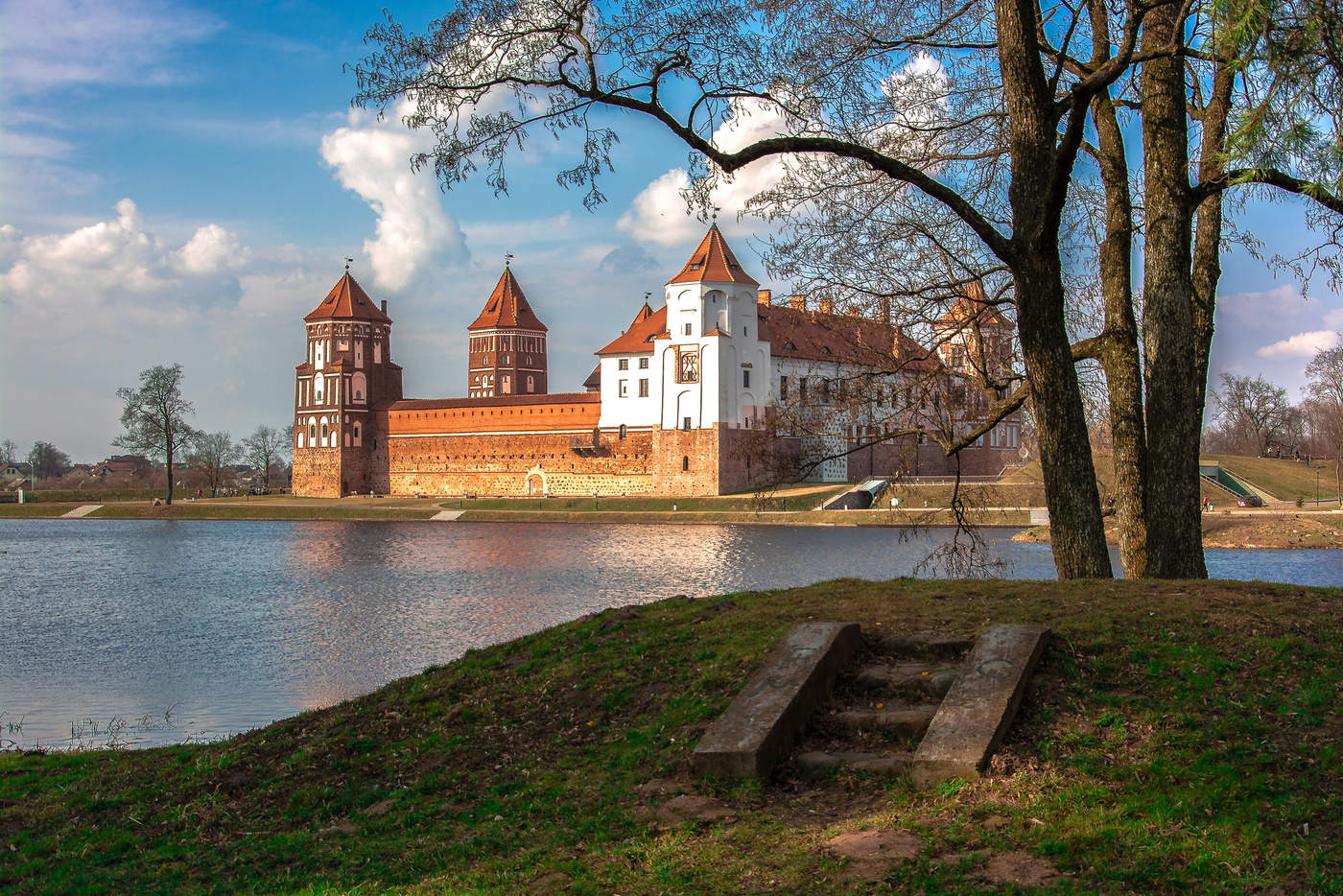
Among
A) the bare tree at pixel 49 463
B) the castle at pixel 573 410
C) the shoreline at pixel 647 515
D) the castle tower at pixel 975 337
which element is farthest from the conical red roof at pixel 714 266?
the bare tree at pixel 49 463

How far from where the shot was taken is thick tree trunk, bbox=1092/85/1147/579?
26.3 ft

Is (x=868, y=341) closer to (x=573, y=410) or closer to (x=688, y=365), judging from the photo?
(x=688, y=365)

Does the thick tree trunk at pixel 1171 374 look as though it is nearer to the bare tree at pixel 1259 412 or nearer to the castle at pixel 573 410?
the castle at pixel 573 410

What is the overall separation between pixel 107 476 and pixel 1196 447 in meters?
119

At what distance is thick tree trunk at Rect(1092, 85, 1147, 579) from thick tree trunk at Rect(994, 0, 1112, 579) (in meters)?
0.44

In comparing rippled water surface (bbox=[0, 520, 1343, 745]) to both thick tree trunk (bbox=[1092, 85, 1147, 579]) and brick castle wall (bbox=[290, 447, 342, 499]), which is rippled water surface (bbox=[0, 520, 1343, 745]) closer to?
thick tree trunk (bbox=[1092, 85, 1147, 579])

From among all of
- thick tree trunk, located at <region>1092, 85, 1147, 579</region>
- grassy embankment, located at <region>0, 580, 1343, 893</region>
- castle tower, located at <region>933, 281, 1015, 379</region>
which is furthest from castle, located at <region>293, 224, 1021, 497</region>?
grassy embankment, located at <region>0, 580, 1343, 893</region>

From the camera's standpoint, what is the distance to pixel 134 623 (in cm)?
1948

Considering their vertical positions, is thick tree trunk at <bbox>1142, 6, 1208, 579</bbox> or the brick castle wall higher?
thick tree trunk at <bbox>1142, 6, 1208, 579</bbox>

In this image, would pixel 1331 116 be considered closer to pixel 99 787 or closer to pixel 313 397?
pixel 99 787

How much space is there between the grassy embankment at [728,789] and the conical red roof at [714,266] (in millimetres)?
48782

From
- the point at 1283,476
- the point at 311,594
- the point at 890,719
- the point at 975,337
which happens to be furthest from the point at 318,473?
the point at 890,719

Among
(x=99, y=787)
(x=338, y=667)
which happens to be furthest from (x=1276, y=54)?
(x=338, y=667)

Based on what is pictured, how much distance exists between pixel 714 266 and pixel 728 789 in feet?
170
